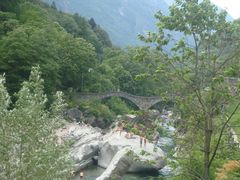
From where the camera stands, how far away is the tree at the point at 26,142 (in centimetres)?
1711

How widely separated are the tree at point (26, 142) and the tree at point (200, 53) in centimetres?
472

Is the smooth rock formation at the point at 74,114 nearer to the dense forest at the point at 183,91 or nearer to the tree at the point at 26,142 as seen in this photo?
the dense forest at the point at 183,91

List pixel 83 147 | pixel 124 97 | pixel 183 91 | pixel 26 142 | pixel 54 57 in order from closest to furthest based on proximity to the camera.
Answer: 1. pixel 183 91
2. pixel 26 142
3. pixel 83 147
4. pixel 54 57
5. pixel 124 97

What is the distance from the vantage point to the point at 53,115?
19016 millimetres

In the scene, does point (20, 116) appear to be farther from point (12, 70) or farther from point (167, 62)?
point (12, 70)

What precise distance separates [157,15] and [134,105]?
9291 cm

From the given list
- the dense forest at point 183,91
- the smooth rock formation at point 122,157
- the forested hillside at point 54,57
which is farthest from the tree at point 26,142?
the smooth rock formation at point 122,157

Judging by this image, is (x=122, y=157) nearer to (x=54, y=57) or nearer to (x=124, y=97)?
(x=54, y=57)

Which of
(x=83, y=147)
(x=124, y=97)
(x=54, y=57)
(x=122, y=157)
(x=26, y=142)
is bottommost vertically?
(x=83, y=147)

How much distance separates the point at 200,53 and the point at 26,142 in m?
6.76

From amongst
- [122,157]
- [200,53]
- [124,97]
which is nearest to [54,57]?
[122,157]

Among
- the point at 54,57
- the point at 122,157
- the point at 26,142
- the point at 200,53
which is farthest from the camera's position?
the point at 54,57

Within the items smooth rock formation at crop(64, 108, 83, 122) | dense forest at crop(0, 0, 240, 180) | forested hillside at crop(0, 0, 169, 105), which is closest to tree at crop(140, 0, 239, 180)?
dense forest at crop(0, 0, 240, 180)

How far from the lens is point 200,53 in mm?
16281
